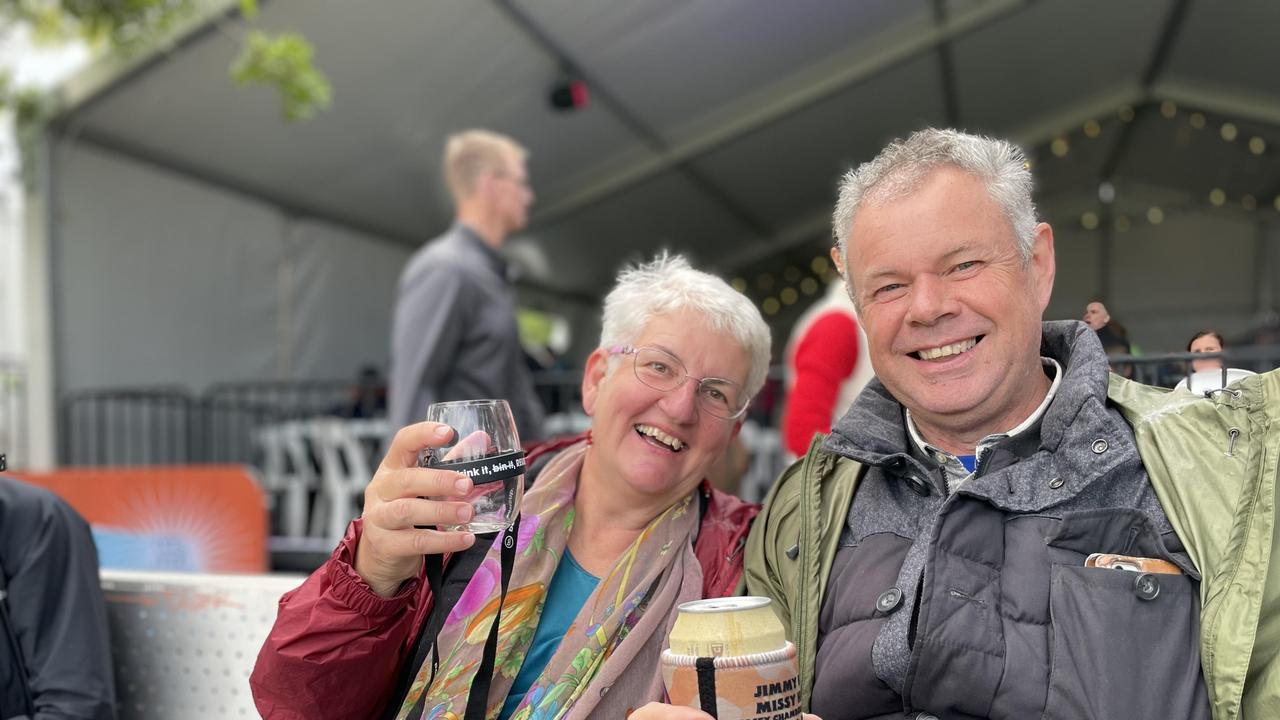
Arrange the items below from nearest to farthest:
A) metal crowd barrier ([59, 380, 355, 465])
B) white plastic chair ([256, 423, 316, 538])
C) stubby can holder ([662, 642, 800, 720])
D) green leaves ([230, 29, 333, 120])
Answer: stubby can holder ([662, 642, 800, 720]) → green leaves ([230, 29, 333, 120]) → metal crowd barrier ([59, 380, 355, 465]) → white plastic chair ([256, 423, 316, 538])

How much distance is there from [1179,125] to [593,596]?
13815 mm

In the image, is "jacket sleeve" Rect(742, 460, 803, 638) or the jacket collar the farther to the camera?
the jacket collar

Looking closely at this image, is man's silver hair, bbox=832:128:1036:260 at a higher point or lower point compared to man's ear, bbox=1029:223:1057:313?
higher

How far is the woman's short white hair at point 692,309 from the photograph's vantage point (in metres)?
1.97

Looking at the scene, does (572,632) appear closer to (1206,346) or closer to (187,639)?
(187,639)

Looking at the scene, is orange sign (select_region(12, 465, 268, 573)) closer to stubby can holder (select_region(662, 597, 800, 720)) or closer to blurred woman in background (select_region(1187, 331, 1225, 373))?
stubby can holder (select_region(662, 597, 800, 720))

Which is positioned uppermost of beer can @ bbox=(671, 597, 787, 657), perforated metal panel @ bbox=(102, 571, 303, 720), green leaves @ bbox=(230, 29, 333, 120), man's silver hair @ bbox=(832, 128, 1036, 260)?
green leaves @ bbox=(230, 29, 333, 120)

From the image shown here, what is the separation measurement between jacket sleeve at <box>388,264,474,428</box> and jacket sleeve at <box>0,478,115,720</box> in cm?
153

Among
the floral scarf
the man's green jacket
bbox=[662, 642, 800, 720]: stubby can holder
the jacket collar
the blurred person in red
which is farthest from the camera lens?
the jacket collar

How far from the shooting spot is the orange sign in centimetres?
479

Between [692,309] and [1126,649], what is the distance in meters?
0.92

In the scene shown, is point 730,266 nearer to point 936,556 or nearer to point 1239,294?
point 1239,294

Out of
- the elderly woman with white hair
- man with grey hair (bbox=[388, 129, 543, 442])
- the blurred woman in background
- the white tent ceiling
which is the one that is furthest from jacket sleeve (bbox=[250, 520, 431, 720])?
the white tent ceiling

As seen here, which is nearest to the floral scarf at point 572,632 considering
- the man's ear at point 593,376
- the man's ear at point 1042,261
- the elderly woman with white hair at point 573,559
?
the elderly woman with white hair at point 573,559
